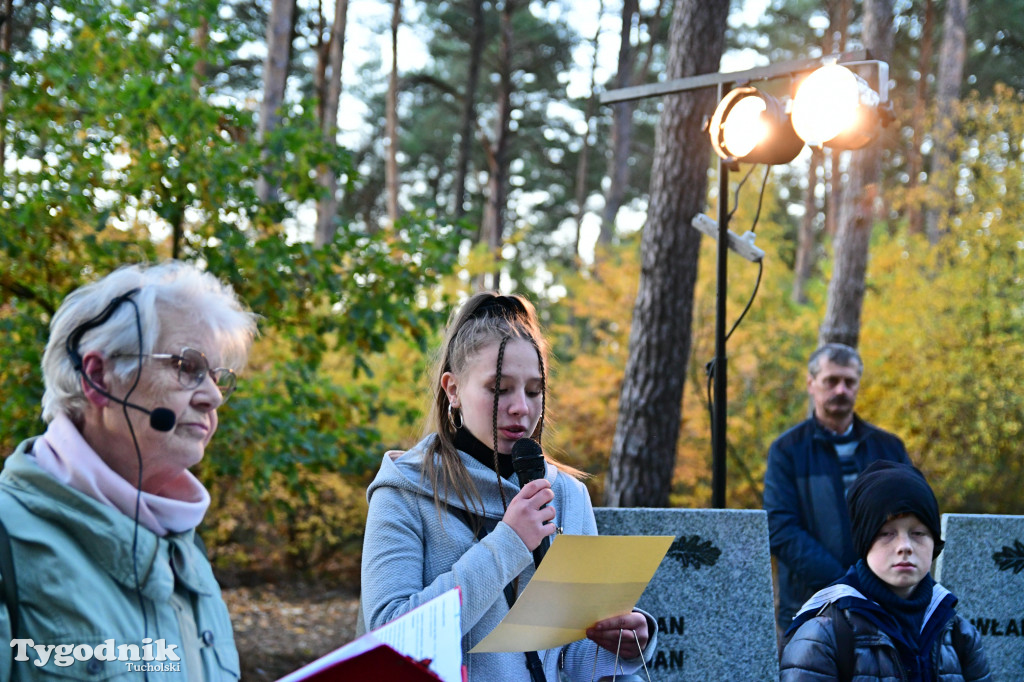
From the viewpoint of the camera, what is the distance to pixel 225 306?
178 cm

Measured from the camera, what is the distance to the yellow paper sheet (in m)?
1.75

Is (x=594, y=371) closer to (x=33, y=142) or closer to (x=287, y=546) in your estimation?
(x=287, y=546)

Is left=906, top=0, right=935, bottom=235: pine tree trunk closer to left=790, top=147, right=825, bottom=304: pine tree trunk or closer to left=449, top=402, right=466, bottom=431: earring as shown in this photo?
left=790, top=147, right=825, bottom=304: pine tree trunk

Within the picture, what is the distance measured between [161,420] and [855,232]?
7732mm

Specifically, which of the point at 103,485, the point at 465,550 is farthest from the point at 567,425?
the point at 103,485

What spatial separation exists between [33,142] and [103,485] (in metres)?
4.09

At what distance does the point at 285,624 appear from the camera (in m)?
8.26

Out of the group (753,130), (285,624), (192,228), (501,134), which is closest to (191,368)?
(753,130)

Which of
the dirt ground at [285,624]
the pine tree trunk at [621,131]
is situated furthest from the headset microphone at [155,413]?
the pine tree trunk at [621,131]

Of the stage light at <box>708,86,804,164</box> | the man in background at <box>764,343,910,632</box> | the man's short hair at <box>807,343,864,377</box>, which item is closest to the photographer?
the stage light at <box>708,86,804,164</box>

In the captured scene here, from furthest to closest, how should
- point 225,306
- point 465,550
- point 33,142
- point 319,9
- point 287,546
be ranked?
point 319,9, point 287,546, point 33,142, point 465,550, point 225,306

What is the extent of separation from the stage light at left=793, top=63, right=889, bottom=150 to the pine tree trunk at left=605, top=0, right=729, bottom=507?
1909 millimetres

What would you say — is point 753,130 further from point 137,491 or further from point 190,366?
point 137,491

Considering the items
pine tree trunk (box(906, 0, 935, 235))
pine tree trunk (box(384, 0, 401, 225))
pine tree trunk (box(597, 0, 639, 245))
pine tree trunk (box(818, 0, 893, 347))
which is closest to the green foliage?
pine tree trunk (box(818, 0, 893, 347))
